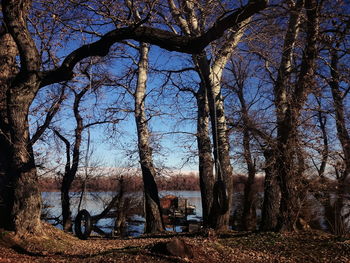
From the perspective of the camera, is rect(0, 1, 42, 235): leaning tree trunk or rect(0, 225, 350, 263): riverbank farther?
rect(0, 1, 42, 235): leaning tree trunk

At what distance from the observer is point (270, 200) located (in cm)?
1009

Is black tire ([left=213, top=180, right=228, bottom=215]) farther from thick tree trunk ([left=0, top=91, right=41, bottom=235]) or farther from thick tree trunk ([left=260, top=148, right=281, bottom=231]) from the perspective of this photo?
thick tree trunk ([left=0, top=91, right=41, bottom=235])

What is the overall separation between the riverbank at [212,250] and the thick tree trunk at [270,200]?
846 millimetres

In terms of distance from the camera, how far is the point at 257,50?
35.8 ft

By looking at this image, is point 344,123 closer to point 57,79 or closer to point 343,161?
point 343,161

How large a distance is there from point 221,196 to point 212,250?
67.9 inches

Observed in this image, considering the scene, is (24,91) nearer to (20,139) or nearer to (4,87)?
(20,139)

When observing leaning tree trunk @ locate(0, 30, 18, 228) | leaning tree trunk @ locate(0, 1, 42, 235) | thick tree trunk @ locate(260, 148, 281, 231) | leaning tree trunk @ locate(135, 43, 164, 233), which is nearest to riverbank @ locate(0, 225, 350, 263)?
leaning tree trunk @ locate(0, 1, 42, 235)

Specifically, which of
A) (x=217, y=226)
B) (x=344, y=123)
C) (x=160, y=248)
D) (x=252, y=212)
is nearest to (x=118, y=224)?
(x=252, y=212)

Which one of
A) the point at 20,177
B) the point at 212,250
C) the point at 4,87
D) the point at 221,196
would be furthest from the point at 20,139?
the point at 212,250

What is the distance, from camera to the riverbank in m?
6.66

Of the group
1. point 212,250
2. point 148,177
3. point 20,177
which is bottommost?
point 212,250

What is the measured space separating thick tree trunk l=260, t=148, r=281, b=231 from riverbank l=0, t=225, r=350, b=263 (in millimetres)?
846

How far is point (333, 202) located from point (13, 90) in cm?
1339
